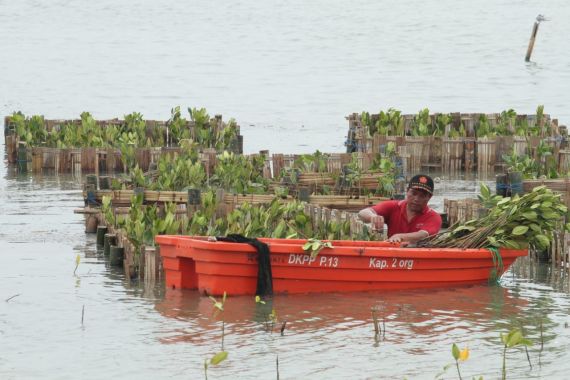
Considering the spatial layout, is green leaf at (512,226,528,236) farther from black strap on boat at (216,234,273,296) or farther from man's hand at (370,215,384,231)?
black strap on boat at (216,234,273,296)

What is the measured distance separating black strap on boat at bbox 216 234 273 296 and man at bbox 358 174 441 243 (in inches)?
58.5

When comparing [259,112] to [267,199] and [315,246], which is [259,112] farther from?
[315,246]

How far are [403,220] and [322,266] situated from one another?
1.38 metres

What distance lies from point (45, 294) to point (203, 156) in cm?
724

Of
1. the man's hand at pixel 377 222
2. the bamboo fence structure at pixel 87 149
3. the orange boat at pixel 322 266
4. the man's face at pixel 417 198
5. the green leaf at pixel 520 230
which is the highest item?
the bamboo fence structure at pixel 87 149

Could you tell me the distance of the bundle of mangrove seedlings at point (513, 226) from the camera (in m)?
16.9

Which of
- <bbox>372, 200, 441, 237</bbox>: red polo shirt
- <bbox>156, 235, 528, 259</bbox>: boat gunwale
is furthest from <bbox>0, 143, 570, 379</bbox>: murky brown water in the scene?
<bbox>372, 200, 441, 237</bbox>: red polo shirt

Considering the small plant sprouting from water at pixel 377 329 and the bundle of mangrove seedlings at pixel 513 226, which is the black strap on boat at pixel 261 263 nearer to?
the small plant sprouting from water at pixel 377 329

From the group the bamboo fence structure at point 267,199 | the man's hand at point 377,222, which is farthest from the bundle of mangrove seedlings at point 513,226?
the bamboo fence structure at point 267,199

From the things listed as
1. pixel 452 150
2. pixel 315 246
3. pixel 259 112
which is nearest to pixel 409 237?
pixel 315 246

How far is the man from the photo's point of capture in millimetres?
16875

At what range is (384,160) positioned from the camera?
2245cm

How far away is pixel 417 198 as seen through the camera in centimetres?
1702

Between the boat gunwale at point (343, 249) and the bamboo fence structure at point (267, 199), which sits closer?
the boat gunwale at point (343, 249)
